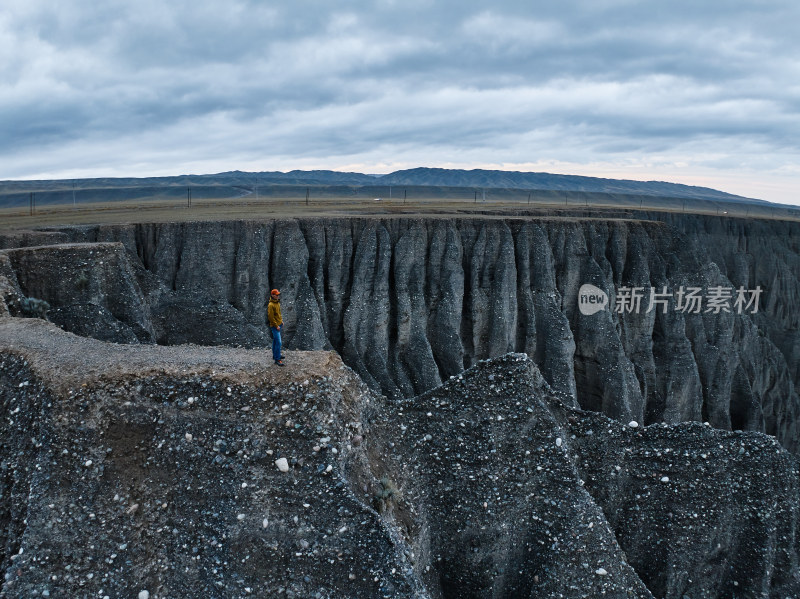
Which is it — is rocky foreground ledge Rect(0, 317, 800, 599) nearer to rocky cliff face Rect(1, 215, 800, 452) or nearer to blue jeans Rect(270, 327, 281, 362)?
blue jeans Rect(270, 327, 281, 362)

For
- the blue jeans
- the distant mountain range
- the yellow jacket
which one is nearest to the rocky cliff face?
the yellow jacket

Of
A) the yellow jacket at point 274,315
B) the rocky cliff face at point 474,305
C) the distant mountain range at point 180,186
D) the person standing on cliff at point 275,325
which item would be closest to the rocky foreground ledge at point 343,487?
the person standing on cliff at point 275,325

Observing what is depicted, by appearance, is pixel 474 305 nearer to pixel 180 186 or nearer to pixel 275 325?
pixel 275 325

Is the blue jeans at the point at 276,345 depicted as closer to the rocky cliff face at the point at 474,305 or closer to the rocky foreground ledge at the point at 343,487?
the rocky foreground ledge at the point at 343,487

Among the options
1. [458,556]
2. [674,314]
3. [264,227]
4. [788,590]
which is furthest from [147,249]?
[674,314]

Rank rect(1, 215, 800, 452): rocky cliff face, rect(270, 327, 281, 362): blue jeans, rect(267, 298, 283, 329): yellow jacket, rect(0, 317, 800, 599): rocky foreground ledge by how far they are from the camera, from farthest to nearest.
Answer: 1. rect(1, 215, 800, 452): rocky cliff face
2. rect(267, 298, 283, 329): yellow jacket
3. rect(270, 327, 281, 362): blue jeans
4. rect(0, 317, 800, 599): rocky foreground ledge

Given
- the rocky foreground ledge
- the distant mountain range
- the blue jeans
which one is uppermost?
the distant mountain range
